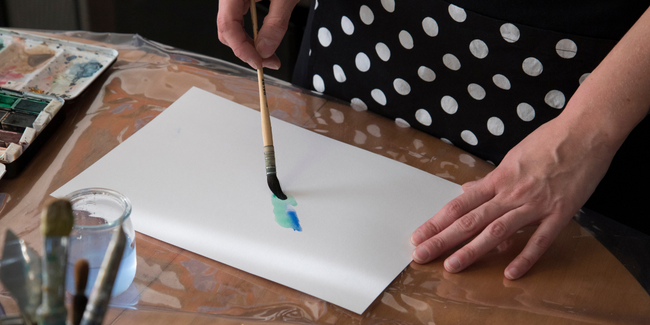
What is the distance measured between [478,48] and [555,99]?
0.14 metres

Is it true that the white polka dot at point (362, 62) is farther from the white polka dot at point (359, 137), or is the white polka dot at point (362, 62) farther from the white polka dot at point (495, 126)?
the white polka dot at point (495, 126)

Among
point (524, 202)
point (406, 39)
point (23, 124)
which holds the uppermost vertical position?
point (406, 39)

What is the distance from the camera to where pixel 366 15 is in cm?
83

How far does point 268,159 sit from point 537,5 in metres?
0.43

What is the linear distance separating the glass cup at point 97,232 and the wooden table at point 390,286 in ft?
0.11

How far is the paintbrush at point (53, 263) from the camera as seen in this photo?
0.30 meters

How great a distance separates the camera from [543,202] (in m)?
0.64

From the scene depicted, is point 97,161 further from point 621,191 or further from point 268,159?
point 621,191

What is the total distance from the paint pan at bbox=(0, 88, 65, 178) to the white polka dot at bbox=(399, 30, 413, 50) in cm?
53

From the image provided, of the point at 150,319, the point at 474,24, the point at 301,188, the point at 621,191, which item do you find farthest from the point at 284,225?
the point at 621,191

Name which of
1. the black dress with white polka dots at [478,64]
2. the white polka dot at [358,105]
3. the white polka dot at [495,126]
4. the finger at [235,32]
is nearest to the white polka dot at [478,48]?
the black dress with white polka dots at [478,64]

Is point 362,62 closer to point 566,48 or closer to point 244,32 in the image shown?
point 244,32

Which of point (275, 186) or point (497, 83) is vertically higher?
point (497, 83)

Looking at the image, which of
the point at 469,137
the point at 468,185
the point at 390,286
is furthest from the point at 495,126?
the point at 390,286
